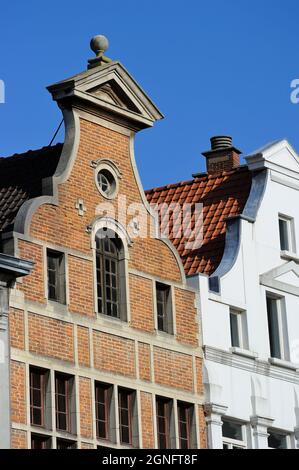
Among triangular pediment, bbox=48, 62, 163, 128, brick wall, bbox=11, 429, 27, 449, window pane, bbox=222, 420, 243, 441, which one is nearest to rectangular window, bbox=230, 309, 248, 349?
window pane, bbox=222, 420, 243, 441

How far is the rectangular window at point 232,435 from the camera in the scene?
48188 mm

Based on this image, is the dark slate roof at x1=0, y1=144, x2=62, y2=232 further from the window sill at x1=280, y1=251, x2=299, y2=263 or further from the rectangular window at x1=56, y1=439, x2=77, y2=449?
the window sill at x1=280, y1=251, x2=299, y2=263

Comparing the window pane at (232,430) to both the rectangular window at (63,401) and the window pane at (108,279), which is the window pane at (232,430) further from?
the rectangular window at (63,401)

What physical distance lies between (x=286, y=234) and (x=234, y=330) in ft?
12.4

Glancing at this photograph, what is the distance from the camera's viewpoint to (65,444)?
4381 centimetres

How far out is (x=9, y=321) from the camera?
4297cm

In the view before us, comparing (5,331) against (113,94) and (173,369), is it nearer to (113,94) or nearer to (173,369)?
(173,369)

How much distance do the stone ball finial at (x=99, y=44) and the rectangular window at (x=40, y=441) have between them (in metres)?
9.39

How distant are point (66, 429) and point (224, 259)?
7.83 metres

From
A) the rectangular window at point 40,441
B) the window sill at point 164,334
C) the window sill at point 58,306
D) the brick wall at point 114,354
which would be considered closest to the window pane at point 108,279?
the brick wall at point 114,354

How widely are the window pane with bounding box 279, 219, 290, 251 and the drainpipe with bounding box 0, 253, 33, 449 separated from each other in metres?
10.5
